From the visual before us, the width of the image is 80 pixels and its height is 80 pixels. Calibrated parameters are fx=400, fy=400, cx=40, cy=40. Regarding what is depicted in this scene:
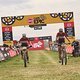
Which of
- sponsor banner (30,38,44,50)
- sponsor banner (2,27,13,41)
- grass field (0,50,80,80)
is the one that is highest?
sponsor banner (2,27,13,41)

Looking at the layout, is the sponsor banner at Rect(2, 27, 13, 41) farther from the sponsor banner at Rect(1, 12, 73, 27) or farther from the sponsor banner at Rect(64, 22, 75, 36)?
the sponsor banner at Rect(64, 22, 75, 36)

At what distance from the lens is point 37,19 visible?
178ft

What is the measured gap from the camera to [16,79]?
49.5ft

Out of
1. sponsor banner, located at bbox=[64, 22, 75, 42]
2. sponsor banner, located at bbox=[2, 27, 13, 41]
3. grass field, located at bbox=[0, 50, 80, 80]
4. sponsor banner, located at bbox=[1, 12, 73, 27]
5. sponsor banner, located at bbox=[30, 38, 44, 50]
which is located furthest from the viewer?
sponsor banner, located at bbox=[30, 38, 44, 50]

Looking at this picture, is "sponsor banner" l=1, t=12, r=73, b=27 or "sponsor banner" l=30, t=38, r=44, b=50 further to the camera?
"sponsor banner" l=30, t=38, r=44, b=50

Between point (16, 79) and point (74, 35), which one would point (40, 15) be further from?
point (16, 79)

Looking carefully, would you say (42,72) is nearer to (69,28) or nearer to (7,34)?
(69,28)

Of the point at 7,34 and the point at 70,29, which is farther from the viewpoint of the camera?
the point at 7,34

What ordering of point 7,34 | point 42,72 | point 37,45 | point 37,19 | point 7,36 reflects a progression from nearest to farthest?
1. point 42,72
2. point 37,19
3. point 7,36
4. point 7,34
5. point 37,45

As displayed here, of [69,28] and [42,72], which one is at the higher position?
[69,28]

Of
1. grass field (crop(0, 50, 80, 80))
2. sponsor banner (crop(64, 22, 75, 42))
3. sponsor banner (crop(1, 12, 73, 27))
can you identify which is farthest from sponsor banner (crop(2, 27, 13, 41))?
grass field (crop(0, 50, 80, 80))

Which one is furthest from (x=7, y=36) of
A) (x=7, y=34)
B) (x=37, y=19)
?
(x=37, y=19)

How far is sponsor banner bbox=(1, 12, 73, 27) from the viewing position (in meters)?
53.9

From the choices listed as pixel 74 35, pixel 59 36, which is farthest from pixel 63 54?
pixel 74 35
